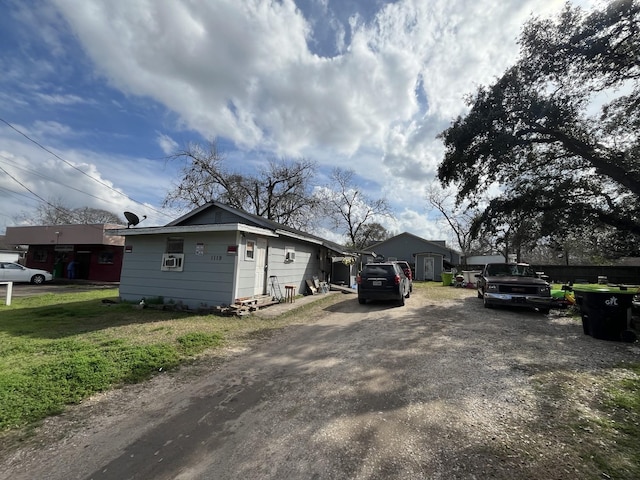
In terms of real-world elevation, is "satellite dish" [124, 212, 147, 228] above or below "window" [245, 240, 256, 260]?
above

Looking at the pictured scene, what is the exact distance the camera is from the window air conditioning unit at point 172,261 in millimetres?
10617

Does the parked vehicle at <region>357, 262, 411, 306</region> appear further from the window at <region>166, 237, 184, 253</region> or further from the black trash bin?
the window at <region>166, 237, 184, 253</region>

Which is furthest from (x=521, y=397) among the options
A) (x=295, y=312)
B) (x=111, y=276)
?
(x=111, y=276)

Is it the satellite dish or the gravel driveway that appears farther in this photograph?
the satellite dish

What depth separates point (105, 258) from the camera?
2181 centimetres

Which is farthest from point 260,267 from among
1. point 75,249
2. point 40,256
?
point 40,256

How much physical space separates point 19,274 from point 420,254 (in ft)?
105

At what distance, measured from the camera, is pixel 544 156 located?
41.1ft

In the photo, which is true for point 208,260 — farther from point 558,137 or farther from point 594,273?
point 594,273

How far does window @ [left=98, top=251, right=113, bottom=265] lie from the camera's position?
21719 mm

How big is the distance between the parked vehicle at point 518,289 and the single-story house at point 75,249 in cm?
2210

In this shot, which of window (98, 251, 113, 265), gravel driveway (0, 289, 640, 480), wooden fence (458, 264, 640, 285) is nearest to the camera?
gravel driveway (0, 289, 640, 480)

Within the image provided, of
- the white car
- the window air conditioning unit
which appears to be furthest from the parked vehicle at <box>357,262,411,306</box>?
the white car

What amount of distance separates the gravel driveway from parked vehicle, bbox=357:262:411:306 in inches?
213
